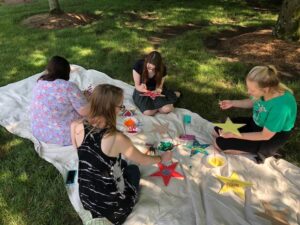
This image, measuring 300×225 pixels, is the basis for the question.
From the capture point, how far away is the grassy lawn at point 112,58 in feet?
10.8

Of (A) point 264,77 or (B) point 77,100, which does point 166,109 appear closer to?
(B) point 77,100

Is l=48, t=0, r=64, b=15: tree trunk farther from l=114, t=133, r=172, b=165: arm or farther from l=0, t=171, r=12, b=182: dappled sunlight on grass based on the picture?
l=114, t=133, r=172, b=165: arm

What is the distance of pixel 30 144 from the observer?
13.4 ft

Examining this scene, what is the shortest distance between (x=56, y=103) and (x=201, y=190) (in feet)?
6.00

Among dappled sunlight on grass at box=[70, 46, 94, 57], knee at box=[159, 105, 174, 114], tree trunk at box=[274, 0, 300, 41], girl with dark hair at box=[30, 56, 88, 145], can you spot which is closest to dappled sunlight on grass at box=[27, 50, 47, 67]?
dappled sunlight on grass at box=[70, 46, 94, 57]

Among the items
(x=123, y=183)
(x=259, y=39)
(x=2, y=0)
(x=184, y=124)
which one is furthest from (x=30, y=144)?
(x=2, y=0)

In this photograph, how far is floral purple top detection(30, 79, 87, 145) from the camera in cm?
361

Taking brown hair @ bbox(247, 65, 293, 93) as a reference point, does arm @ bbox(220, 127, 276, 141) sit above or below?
below

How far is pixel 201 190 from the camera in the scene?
132 inches

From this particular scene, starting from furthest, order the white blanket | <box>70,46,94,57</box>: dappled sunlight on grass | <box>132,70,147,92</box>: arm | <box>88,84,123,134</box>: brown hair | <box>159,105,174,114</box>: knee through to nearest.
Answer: <box>70,46,94,57</box>: dappled sunlight on grass < <box>132,70,147,92</box>: arm < <box>159,105,174,114</box>: knee < the white blanket < <box>88,84,123,134</box>: brown hair

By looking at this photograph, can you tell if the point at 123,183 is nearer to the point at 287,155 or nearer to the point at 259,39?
the point at 287,155

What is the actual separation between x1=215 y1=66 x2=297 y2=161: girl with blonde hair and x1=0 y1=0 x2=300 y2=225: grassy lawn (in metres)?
0.46

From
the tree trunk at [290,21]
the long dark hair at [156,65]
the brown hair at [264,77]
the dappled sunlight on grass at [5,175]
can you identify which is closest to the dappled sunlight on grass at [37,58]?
the long dark hair at [156,65]

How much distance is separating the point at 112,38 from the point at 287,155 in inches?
183
